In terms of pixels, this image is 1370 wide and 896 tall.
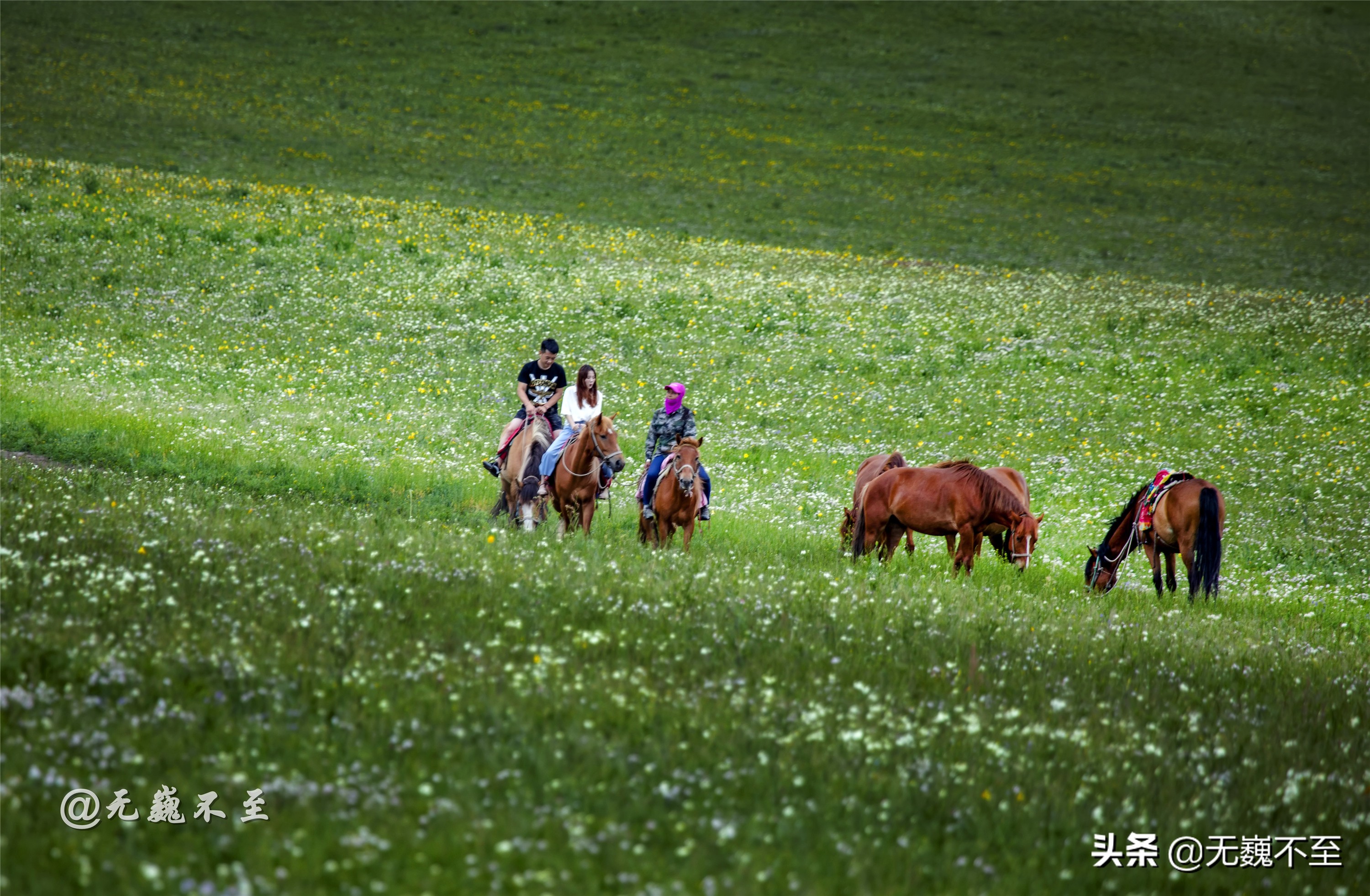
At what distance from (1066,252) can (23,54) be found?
176 feet

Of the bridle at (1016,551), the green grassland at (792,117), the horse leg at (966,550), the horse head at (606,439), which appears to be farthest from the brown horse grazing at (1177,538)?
the green grassland at (792,117)

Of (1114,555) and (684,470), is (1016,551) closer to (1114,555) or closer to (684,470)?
(1114,555)

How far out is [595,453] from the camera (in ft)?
48.9

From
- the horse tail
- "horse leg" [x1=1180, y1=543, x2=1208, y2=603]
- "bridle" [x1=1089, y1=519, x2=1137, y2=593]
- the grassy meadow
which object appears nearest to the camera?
the grassy meadow

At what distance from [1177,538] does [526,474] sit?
29.9 feet

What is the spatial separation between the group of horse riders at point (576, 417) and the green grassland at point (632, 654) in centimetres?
111

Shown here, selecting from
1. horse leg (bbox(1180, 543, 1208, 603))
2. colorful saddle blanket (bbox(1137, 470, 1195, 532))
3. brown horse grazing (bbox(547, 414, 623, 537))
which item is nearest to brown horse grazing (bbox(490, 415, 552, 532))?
brown horse grazing (bbox(547, 414, 623, 537))

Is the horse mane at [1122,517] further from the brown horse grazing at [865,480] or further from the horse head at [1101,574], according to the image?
the brown horse grazing at [865,480]

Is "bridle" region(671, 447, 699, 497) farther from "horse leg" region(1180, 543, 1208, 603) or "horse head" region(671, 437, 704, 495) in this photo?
"horse leg" region(1180, 543, 1208, 603)

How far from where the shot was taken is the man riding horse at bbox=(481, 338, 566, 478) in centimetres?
1592

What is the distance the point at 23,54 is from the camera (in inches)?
2237

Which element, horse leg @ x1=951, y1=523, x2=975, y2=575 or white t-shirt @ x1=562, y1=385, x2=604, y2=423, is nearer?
horse leg @ x1=951, y1=523, x2=975, y2=575

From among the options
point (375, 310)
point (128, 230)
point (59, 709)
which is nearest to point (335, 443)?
point (375, 310)

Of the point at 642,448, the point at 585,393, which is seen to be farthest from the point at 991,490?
the point at 642,448
